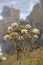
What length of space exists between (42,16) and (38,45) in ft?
2.82

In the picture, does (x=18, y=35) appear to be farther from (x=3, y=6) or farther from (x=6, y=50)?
(x=3, y=6)

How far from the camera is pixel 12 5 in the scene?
5312 mm

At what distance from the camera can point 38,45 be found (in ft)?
15.0

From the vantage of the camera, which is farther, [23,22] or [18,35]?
[23,22]

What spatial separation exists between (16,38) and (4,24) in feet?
8.68

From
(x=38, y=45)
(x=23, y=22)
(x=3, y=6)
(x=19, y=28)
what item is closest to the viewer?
(x=19, y=28)

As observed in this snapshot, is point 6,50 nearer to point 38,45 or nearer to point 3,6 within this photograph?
point 38,45

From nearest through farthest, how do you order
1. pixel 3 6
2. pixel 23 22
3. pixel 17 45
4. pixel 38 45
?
pixel 17 45 < pixel 38 45 < pixel 23 22 < pixel 3 6

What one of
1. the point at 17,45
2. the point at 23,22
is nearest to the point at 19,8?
the point at 23,22

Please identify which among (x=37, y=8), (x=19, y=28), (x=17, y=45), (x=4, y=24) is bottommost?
(x=17, y=45)

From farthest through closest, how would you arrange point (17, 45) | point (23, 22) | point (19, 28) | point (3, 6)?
1. point (3, 6)
2. point (23, 22)
3. point (17, 45)
4. point (19, 28)

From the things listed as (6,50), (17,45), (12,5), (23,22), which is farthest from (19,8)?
(17,45)

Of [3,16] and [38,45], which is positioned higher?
[3,16]

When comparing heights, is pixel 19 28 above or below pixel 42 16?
below
